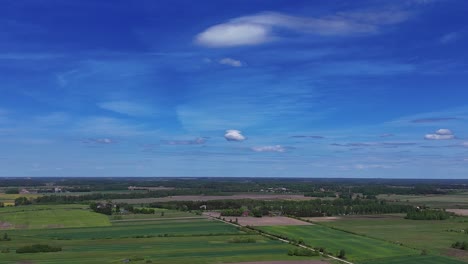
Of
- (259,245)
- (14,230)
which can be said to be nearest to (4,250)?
(14,230)

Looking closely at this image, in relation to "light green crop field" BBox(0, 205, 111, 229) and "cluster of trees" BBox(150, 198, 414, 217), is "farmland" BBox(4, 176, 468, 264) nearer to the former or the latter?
"light green crop field" BBox(0, 205, 111, 229)

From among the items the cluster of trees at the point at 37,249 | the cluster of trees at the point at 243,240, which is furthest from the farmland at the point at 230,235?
the cluster of trees at the point at 37,249

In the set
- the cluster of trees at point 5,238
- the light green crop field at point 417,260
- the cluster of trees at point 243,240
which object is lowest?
the light green crop field at point 417,260

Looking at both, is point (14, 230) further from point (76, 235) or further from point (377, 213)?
point (377, 213)

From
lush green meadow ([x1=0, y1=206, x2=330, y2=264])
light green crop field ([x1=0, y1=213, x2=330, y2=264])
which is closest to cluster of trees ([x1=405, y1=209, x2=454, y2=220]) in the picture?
lush green meadow ([x1=0, y1=206, x2=330, y2=264])

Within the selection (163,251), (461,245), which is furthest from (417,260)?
(163,251)

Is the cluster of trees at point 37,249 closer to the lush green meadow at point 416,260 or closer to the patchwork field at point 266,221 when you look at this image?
the lush green meadow at point 416,260
